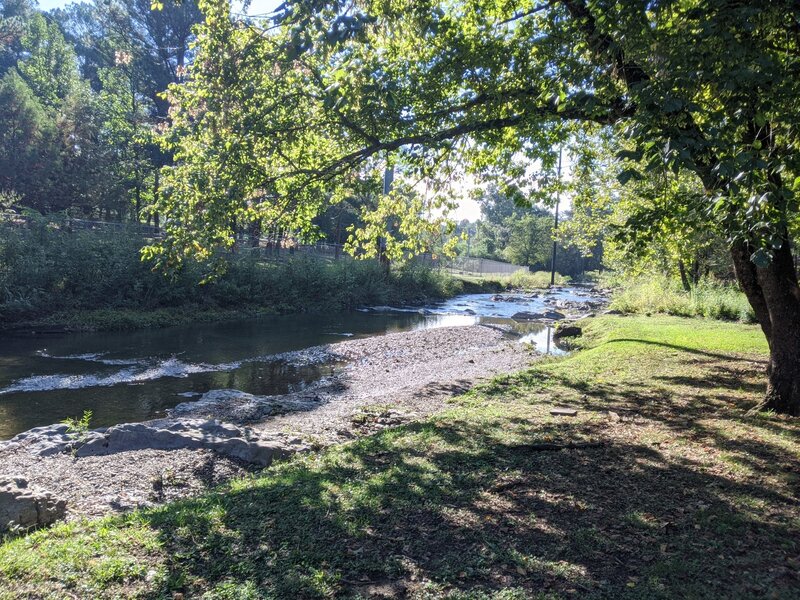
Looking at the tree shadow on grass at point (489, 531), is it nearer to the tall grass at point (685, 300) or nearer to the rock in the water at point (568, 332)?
the rock in the water at point (568, 332)

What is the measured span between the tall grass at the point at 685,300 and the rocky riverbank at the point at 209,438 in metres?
10.8

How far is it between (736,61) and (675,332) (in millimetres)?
13371

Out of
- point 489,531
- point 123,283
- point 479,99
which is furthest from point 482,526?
point 123,283

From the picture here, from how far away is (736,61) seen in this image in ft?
17.1

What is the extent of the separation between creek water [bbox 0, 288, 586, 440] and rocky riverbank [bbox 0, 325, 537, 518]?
146cm

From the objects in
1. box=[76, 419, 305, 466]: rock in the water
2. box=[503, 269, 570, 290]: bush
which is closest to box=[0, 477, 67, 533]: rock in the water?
box=[76, 419, 305, 466]: rock in the water

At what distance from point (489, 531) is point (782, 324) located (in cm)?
554

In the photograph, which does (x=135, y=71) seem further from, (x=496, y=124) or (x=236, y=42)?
(x=496, y=124)

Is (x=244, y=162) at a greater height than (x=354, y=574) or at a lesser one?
greater

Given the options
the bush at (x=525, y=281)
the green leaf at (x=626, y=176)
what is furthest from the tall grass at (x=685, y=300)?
the bush at (x=525, y=281)

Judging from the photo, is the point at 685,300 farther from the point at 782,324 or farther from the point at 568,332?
the point at 782,324

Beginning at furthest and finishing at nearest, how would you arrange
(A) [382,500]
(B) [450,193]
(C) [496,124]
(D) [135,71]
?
(D) [135,71]
(B) [450,193]
(C) [496,124]
(A) [382,500]

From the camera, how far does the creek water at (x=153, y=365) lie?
1146 centimetres

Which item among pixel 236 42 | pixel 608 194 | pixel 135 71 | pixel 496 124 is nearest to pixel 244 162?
pixel 236 42
